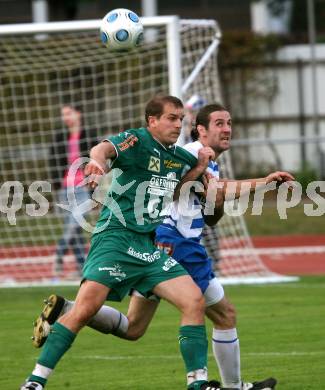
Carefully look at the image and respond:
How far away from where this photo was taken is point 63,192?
14.8m

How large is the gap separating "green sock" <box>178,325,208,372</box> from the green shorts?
1.25 feet

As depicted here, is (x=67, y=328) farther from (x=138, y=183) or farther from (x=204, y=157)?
(x=204, y=157)

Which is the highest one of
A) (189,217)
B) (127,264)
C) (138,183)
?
(138,183)

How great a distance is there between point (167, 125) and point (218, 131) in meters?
0.50

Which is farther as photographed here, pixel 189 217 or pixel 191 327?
pixel 189 217

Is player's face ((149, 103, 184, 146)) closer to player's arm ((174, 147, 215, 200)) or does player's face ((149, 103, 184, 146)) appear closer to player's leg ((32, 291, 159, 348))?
player's arm ((174, 147, 215, 200))

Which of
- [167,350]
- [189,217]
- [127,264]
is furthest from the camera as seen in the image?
[167,350]

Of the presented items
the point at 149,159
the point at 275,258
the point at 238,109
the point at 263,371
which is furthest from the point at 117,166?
the point at 238,109

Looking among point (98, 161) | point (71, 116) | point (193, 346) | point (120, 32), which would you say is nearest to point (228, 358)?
point (193, 346)

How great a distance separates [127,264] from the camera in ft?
23.9

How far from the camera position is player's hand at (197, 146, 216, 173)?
25.1 feet

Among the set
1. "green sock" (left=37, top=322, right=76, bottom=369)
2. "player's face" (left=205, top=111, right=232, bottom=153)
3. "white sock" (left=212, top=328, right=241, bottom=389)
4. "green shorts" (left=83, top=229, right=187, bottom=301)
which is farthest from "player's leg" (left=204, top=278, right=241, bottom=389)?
"green sock" (left=37, top=322, right=76, bottom=369)

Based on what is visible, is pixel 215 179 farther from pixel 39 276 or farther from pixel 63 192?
pixel 39 276

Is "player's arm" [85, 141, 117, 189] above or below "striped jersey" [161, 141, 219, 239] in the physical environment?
above
